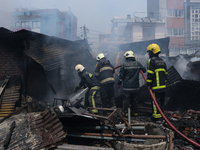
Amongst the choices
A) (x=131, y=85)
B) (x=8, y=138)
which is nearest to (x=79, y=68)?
(x=131, y=85)

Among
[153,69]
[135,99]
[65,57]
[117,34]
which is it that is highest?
[117,34]

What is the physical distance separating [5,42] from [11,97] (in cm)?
253

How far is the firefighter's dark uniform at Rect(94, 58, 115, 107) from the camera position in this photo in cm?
509

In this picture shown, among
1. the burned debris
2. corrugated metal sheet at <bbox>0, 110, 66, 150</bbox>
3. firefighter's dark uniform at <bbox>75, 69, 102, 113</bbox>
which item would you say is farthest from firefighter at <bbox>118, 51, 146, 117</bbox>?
corrugated metal sheet at <bbox>0, 110, 66, 150</bbox>

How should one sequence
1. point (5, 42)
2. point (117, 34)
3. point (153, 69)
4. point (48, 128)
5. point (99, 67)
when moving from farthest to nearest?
point (117, 34)
point (5, 42)
point (99, 67)
point (153, 69)
point (48, 128)

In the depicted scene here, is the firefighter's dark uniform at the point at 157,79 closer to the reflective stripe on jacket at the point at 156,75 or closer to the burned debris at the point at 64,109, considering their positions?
the reflective stripe on jacket at the point at 156,75

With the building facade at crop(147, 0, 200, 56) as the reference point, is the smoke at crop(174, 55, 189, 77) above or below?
below

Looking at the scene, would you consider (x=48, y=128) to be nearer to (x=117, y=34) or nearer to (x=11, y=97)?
(x=11, y=97)

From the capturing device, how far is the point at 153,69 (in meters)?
4.32

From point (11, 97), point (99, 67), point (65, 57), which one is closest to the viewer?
point (99, 67)

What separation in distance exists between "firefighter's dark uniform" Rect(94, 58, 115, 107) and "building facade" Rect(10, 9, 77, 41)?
2541 centimetres

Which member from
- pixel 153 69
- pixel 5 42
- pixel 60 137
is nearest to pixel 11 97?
pixel 5 42

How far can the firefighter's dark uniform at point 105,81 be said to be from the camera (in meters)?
5.09

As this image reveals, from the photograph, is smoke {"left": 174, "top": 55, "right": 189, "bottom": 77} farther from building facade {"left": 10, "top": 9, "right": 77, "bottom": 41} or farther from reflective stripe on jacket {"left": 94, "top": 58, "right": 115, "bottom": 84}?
building facade {"left": 10, "top": 9, "right": 77, "bottom": 41}
